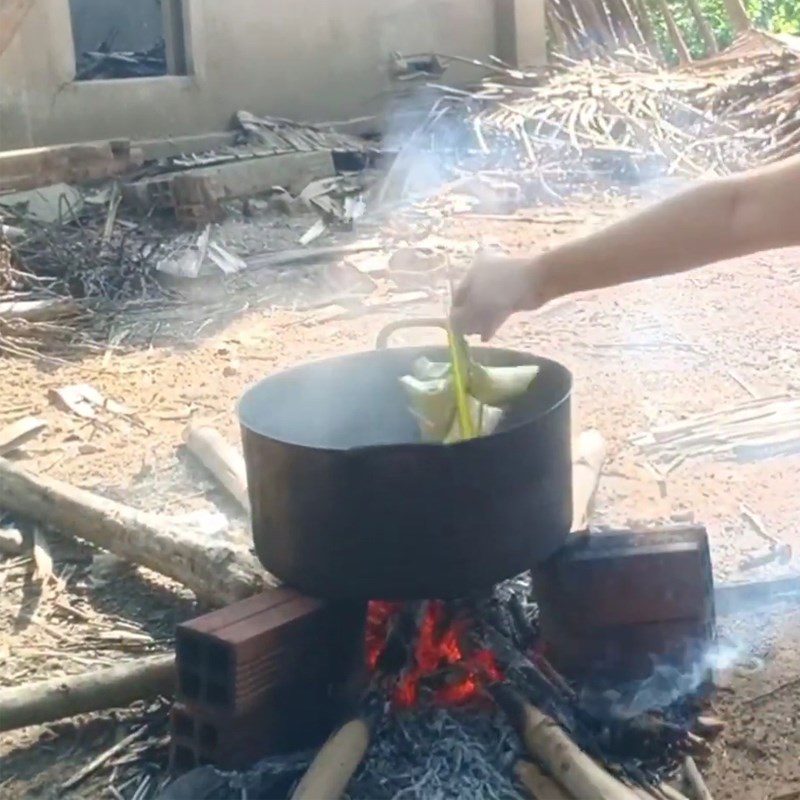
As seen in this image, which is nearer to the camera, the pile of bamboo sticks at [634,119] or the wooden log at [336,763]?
the wooden log at [336,763]

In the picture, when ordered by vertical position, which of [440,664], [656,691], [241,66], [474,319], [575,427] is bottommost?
[575,427]

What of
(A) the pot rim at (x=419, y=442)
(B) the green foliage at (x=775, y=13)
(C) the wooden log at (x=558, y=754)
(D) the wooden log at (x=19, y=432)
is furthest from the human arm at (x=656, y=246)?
(B) the green foliage at (x=775, y=13)

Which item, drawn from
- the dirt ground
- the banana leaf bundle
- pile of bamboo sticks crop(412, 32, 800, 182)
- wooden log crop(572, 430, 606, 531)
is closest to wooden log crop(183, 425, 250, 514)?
the dirt ground

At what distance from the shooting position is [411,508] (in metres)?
2.53

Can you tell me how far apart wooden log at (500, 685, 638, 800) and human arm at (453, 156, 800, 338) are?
0.82 m

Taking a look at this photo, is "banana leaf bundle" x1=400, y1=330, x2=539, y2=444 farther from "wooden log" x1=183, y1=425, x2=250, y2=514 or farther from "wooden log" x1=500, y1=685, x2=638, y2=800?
"wooden log" x1=183, y1=425, x2=250, y2=514

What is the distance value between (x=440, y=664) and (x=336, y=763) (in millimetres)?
386

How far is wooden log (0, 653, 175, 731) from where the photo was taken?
9.50 ft

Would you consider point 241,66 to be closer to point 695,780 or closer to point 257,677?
point 257,677

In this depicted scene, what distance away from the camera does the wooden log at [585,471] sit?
3.70 metres

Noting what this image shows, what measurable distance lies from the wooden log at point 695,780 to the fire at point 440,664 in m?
0.45

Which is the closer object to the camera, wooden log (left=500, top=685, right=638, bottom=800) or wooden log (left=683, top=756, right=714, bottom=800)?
wooden log (left=500, top=685, right=638, bottom=800)

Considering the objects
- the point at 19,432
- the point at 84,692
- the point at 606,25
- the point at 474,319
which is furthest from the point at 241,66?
the point at 474,319

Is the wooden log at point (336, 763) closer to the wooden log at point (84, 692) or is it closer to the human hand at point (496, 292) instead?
the wooden log at point (84, 692)
